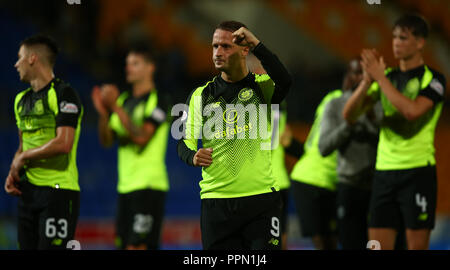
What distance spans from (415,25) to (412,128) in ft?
2.86

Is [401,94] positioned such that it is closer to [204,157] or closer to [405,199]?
[405,199]

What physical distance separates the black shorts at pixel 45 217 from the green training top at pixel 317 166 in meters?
2.66

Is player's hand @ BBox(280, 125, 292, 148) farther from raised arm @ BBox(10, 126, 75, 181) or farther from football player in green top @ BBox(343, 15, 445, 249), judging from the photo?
raised arm @ BBox(10, 126, 75, 181)

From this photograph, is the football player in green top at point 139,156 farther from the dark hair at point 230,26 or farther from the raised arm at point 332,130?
the dark hair at point 230,26

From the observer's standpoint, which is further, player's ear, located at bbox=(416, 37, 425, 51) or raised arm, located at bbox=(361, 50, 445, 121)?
player's ear, located at bbox=(416, 37, 425, 51)

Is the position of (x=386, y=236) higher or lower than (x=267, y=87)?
lower

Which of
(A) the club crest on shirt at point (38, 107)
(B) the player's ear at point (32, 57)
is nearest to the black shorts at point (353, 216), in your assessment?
(A) the club crest on shirt at point (38, 107)

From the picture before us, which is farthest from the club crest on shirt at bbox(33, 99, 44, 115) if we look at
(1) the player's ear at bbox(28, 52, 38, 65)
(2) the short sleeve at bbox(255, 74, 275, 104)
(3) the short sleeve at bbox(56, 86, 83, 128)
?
(2) the short sleeve at bbox(255, 74, 275, 104)

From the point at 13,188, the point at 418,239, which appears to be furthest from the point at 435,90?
the point at 13,188

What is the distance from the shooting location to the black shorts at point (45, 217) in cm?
507

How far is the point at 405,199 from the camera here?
209 inches

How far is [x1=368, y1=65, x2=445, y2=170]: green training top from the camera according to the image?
5344 mm

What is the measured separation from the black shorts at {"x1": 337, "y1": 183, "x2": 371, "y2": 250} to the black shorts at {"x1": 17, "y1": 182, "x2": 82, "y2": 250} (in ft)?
8.58
